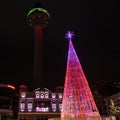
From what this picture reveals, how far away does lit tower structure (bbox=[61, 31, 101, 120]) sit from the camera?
3381 centimetres

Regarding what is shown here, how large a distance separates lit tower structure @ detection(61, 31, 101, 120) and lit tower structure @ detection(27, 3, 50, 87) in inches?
2327

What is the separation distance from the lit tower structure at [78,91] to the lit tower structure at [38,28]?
59.1 metres

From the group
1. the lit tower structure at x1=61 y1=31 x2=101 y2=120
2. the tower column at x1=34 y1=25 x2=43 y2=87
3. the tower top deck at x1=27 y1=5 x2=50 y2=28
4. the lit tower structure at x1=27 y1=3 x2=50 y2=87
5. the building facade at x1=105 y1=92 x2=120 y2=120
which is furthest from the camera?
the tower top deck at x1=27 y1=5 x2=50 y2=28

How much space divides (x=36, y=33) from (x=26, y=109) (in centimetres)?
4398

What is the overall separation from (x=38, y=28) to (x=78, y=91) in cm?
8077

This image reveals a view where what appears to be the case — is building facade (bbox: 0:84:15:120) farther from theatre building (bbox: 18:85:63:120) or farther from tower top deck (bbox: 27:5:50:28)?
tower top deck (bbox: 27:5:50:28)

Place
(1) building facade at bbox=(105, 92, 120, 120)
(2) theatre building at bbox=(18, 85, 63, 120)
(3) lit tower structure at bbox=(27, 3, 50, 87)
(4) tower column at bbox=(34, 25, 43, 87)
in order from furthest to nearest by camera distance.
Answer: (3) lit tower structure at bbox=(27, 3, 50, 87)
(4) tower column at bbox=(34, 25, 43, 87)
(2) theatre building at bbox=(18, 85, 63, 120)
(1) building facade at bbox=(105, 92, 120, 120)

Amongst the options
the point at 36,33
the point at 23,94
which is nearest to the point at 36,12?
the point at 36,33

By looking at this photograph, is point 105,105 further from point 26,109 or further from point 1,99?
point 1,99

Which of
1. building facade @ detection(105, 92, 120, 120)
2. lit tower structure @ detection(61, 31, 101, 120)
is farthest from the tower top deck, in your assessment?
lit tower structure @ detection(61, 31, 101, 120)

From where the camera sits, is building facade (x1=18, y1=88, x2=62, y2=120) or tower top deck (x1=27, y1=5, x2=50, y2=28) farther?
tower top deck (x1=27, y1=5, x2=50, y2=28)

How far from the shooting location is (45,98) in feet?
259

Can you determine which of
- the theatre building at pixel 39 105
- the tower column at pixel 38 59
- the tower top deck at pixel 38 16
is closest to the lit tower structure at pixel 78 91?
the theatre building at pixel 39 105

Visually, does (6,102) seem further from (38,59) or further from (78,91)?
(78,91)
